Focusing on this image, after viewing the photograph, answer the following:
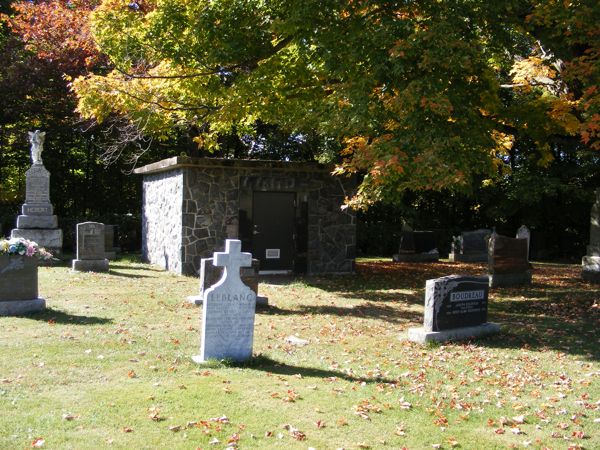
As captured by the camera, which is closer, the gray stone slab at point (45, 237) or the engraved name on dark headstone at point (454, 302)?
the engraved name on dark headstone at point (454, 302)

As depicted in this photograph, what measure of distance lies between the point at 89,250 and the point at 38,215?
10.6ft

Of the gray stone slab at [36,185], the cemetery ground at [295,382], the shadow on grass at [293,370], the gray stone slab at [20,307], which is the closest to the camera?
the cemetery ground at [295,382]

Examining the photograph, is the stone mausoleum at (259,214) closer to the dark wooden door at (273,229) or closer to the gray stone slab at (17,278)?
the dark wooden door at (273,229)

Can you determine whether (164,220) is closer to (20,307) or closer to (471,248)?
(20,307)

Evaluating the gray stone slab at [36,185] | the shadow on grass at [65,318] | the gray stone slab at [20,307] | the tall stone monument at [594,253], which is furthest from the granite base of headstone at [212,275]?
the tall stone monument at [594,253]

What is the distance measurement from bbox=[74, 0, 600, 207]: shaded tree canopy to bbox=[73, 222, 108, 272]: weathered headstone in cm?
295

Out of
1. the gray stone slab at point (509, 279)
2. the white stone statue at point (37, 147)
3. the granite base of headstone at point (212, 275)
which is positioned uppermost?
the white stone statue at point (37, 147)

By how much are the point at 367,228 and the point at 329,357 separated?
58.5 ft

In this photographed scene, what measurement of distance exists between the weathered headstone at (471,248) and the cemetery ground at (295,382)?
1096 cm

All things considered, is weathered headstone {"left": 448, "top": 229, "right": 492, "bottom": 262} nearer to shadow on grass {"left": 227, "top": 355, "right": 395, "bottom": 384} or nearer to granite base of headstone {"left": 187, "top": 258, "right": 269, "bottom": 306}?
granite base of headstone {"left": 187, "top": 258, "right": 269, "bottom": 306}

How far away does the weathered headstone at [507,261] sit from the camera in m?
14.6

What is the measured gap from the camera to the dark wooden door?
15.8m

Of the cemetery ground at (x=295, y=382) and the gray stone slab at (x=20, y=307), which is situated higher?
the gray stone slab at (x=20, y=307)

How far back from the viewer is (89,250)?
1526 cm
